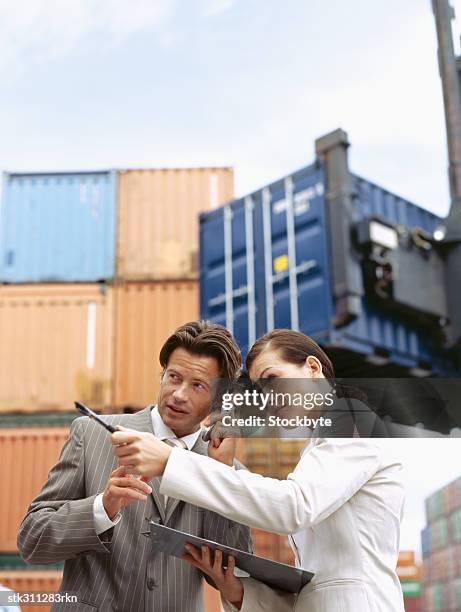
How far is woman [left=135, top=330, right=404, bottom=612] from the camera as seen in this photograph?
135 cm

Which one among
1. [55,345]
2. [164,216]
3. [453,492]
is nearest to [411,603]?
[453,492]

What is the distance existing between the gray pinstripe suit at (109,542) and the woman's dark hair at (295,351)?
356 mm

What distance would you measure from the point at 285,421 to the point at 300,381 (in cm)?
8

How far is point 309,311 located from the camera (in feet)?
25.5

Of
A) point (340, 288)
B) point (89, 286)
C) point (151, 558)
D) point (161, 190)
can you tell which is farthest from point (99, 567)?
point (161, 190)

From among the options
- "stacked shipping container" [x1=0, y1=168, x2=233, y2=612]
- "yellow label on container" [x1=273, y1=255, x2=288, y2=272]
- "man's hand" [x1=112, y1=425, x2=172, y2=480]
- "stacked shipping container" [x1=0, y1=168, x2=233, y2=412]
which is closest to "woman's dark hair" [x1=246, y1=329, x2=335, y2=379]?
"man's hand" [x1=112, y1=425, x2=172, y2=480]

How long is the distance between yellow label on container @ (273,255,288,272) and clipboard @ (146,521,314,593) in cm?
674

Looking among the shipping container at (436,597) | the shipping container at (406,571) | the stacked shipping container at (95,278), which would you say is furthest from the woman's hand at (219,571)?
the stacked shipping container at (95,278)

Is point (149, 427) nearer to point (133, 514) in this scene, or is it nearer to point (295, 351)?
point (133, 514)

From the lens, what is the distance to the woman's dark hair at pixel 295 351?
147cm

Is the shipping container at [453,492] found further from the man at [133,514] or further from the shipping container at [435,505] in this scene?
the man at [133,514]

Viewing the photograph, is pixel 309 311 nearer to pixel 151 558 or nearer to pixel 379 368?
pixel 379 368

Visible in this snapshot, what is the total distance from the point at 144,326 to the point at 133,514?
8093 millimetres

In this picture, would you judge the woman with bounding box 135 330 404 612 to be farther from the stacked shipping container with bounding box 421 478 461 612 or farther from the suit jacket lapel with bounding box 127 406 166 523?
the stacked shipping container with bounding box 421 478 461 612
